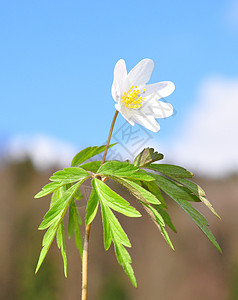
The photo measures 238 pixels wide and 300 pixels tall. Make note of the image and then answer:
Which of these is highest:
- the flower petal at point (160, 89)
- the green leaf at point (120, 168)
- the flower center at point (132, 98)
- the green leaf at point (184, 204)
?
the flower petal at point (160, 89)

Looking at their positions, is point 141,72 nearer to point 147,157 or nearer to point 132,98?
point 132,98

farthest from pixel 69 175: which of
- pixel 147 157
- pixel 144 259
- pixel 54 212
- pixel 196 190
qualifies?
pixel 144 259

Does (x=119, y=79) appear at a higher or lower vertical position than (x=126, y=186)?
higher

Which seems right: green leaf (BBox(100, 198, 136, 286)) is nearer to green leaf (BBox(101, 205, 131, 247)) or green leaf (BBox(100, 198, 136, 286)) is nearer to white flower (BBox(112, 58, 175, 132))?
green leaf (BBox(101, 205, 131, 247))

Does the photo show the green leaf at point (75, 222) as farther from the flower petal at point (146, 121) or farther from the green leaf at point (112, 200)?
the flower petal at point (146, 121)

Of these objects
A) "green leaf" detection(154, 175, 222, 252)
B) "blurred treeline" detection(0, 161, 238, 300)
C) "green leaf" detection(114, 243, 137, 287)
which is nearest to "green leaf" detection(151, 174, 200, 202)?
"green leaf" detection(154, 175, 222, 252)

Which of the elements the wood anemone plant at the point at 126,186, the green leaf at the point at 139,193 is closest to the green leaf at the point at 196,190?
the wood anemone plant at the point at 126,186
